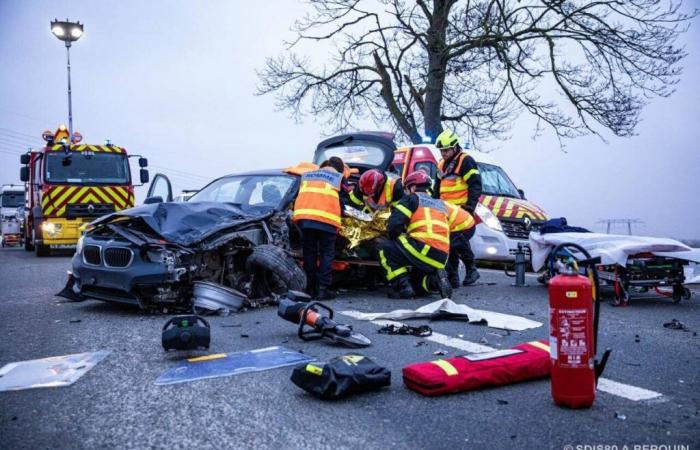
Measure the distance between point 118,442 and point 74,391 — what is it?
0.97 metres

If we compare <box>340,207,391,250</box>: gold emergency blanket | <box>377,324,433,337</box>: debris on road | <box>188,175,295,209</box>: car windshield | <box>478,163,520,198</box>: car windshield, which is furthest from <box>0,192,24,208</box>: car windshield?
<box>377,324,433,337</box>: debris on road

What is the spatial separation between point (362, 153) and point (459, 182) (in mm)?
1522

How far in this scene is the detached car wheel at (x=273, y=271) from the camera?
20.7 ft

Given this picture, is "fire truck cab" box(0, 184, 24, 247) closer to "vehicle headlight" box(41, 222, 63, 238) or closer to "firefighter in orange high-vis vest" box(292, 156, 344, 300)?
"vehicle headlight" box(41, 222, 63, 238)

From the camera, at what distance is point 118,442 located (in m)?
2.79

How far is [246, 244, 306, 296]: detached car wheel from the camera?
249 inches

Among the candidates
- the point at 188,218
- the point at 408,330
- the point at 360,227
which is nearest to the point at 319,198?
the point at 360,227

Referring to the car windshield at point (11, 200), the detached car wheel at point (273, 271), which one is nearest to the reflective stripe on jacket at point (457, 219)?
the detached car wheel at point (273, 271)

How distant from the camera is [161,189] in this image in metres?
7.40

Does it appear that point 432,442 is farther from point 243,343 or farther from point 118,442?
point 243,343

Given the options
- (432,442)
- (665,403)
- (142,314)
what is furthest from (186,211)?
(665,403)

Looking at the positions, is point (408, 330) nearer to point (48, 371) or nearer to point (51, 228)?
point (48, 371)

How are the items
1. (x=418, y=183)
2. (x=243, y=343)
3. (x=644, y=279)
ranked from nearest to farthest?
(x=243, y=343) < (x=644, y=279) < (x=418, y=183)

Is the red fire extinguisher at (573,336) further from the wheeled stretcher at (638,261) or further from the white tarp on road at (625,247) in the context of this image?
Answer: the wheeled stretcher at (638,261)
